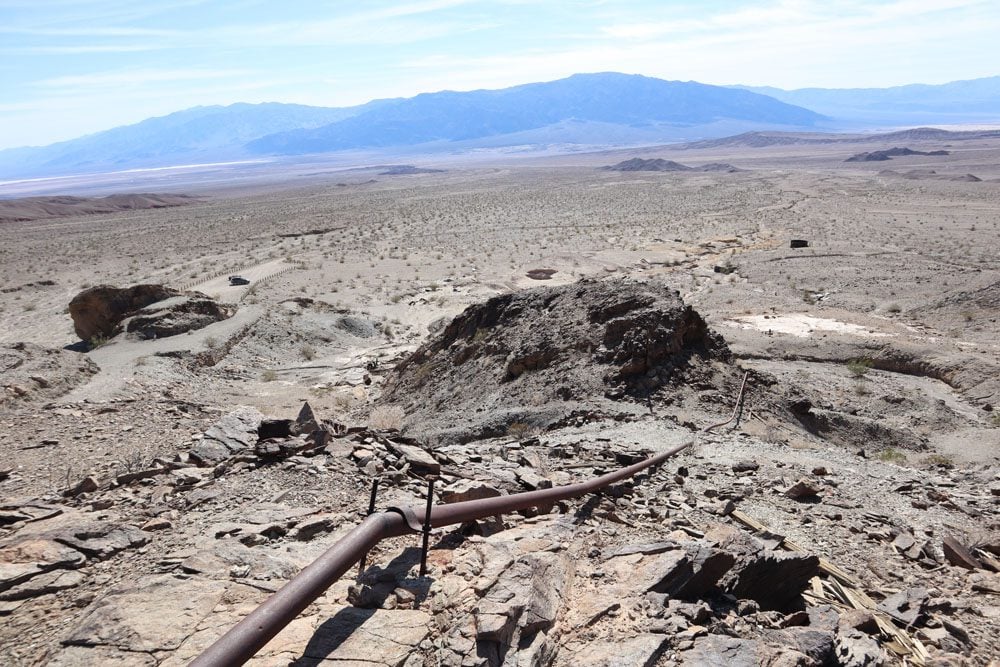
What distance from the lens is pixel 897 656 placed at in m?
4.66

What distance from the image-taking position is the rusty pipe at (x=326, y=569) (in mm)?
3066

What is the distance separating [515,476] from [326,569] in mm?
3642

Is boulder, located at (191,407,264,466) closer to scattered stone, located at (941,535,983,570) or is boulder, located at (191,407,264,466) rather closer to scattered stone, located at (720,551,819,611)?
scattered stone, located at (720,551,819,611)

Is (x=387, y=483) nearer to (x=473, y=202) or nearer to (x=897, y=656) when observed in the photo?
(x=897, y=656)

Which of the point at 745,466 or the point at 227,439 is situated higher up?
the point at 227,439

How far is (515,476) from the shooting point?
713 cm

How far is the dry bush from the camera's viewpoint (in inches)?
508

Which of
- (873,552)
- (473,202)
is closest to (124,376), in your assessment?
(873,552)

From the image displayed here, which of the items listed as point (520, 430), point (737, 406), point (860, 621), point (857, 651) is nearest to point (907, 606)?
point (860, 621)

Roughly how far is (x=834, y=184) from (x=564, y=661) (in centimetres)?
7976

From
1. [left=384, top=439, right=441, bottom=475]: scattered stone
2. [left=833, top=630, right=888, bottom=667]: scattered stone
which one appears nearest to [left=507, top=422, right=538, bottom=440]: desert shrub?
[left=384, top=439, right=441, bottom=475]: scattered stone

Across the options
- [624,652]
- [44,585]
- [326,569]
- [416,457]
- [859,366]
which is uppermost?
[326,569]

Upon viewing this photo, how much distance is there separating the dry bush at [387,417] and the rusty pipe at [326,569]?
7429mm

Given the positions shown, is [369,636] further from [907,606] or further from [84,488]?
[84,488]
